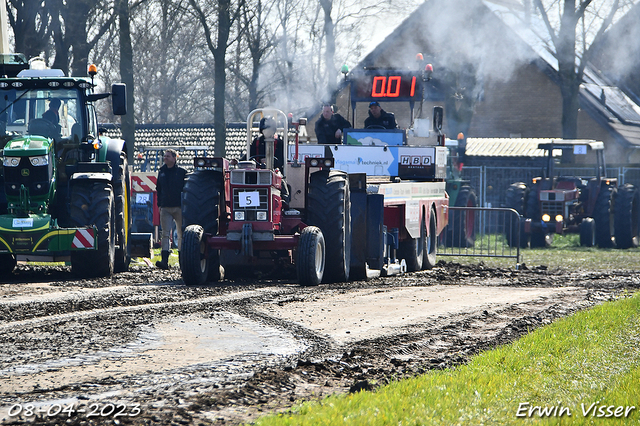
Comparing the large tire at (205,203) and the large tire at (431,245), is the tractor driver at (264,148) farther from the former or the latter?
the large tire at (431,245)

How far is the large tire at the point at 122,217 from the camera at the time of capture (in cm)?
1249

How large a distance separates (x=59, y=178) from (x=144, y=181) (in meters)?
8.53

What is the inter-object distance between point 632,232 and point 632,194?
0.91 m

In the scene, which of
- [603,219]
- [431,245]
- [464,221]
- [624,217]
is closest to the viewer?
[431,245]

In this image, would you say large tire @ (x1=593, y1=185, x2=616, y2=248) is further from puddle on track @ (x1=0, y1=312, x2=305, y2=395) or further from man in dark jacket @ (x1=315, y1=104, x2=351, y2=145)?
puddle on track @ (x1=0, y1=312, x2=305, y2=395)

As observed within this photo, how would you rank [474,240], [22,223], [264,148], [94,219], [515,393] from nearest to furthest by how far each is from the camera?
[515,393], [22,223], [94,219], [264,148], [474,240]

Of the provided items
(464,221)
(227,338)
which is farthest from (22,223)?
(464,221)

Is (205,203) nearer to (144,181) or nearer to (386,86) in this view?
(386,86)

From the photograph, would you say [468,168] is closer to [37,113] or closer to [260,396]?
[37,113]

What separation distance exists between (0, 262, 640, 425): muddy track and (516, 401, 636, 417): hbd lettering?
948 millimetres

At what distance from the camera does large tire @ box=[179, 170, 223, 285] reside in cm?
1117

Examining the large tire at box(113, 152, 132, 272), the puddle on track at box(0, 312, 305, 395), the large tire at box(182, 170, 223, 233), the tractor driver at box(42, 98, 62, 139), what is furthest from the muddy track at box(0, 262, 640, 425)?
the tractor driver at box(42, 98, 62, 139)

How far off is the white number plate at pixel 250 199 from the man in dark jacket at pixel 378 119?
15.9ft

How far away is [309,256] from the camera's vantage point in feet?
34.6
